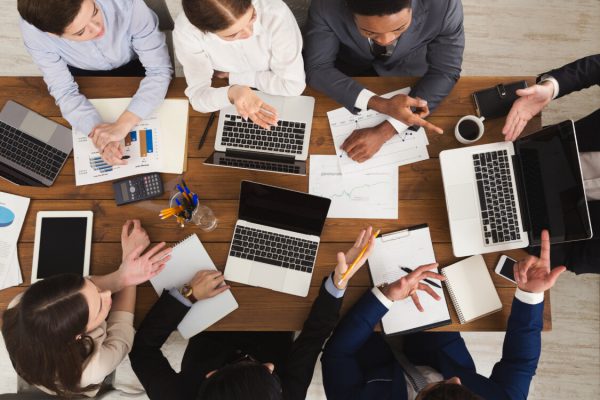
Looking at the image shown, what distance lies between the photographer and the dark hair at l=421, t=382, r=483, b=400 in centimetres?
122

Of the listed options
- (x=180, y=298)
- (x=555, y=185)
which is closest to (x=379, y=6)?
(x=555, y=185)

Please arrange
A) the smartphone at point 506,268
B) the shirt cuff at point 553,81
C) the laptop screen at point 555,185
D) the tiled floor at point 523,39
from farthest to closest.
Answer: the tiled floor at point 523,39 → the shirt cuff at point 553,81 → the smartphone at point 506,268 → the laptop screen at point 555,185

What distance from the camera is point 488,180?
145 cm

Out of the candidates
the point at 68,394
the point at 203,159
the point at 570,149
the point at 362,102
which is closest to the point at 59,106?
the point at 203,159

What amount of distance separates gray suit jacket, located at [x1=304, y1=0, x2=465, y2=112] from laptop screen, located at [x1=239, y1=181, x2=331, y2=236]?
377 millimetres

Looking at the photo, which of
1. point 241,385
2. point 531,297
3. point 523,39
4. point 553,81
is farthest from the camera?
point 523,39

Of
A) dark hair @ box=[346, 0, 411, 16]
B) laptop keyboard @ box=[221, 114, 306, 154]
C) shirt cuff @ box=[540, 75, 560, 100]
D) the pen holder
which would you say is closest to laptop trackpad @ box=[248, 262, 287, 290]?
the pen holder

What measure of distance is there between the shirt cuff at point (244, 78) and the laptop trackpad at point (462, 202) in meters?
0.80

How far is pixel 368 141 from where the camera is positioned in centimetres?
149

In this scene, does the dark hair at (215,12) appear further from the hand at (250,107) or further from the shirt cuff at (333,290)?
the shirt cuff at (333,290)

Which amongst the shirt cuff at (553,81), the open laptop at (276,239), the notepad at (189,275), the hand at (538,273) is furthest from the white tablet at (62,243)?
the shirt cuff at (553,81)

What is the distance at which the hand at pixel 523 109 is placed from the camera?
4.81 feet

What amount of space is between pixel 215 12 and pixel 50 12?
0.48 metres

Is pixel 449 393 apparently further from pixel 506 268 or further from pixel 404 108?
pixel 404 108
